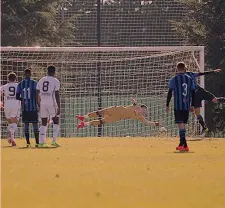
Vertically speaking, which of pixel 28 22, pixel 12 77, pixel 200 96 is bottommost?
pixel 200 96

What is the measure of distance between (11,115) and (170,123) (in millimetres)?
8523

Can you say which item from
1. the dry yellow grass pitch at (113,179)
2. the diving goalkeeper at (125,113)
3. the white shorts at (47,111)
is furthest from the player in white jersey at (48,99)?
the diving goalkeeper at (125,113)

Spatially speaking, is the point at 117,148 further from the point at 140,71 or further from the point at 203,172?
the point at 140,71

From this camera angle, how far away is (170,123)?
26.9 metres

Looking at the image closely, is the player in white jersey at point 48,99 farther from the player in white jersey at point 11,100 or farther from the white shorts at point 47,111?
the player in white jersey at point 11,100

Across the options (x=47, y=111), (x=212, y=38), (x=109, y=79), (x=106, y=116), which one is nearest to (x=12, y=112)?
(x=47, y=111)

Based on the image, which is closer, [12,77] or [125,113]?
[12,77]

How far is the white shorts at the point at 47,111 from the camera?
18172mm

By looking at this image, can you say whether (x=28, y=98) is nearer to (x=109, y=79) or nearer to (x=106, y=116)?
(x=106, y=116)

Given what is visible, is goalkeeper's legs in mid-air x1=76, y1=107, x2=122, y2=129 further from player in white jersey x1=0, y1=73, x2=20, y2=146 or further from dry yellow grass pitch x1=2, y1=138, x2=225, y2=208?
dry yellow grass pitch x1=2, y1=138, x2=225, y2=208

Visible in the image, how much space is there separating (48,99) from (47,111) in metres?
0.29

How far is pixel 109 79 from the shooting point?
1196 inches

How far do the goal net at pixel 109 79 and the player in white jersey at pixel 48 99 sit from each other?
6.43 metres

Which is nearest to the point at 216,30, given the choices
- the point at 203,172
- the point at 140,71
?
the point at 140,71
